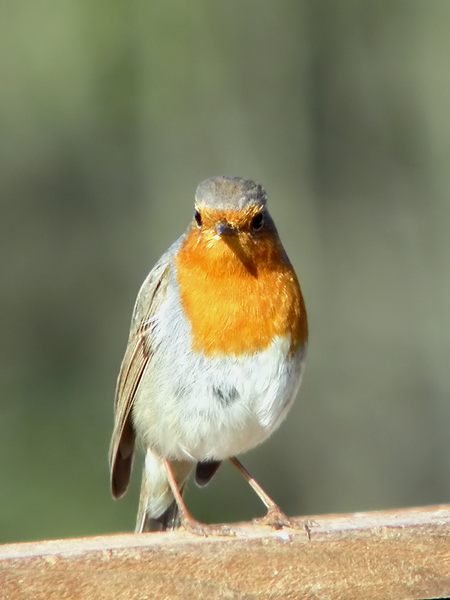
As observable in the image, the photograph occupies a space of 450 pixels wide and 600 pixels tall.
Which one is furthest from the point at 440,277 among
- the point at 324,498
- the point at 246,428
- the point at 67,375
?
the point at 246,428

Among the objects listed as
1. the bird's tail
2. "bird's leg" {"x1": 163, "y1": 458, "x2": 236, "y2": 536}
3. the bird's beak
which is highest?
the bird's beak

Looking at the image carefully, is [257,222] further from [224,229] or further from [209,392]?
[209,392]

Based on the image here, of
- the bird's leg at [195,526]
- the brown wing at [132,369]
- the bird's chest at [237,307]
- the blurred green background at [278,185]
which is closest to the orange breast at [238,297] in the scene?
the bird's chest at [237,307]

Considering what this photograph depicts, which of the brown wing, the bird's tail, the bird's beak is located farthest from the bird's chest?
the bird's tail

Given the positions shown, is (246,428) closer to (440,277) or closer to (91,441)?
(91,441)

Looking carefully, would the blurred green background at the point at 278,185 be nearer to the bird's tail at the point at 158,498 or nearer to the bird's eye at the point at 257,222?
the bird's tail at the point at 158,498

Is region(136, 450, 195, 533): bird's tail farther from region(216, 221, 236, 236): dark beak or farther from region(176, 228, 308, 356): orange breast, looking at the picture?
region(216, 221, 236, 236): dark beak

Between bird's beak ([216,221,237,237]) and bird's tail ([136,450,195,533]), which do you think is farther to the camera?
bird's tail ([136,450,195,533])
